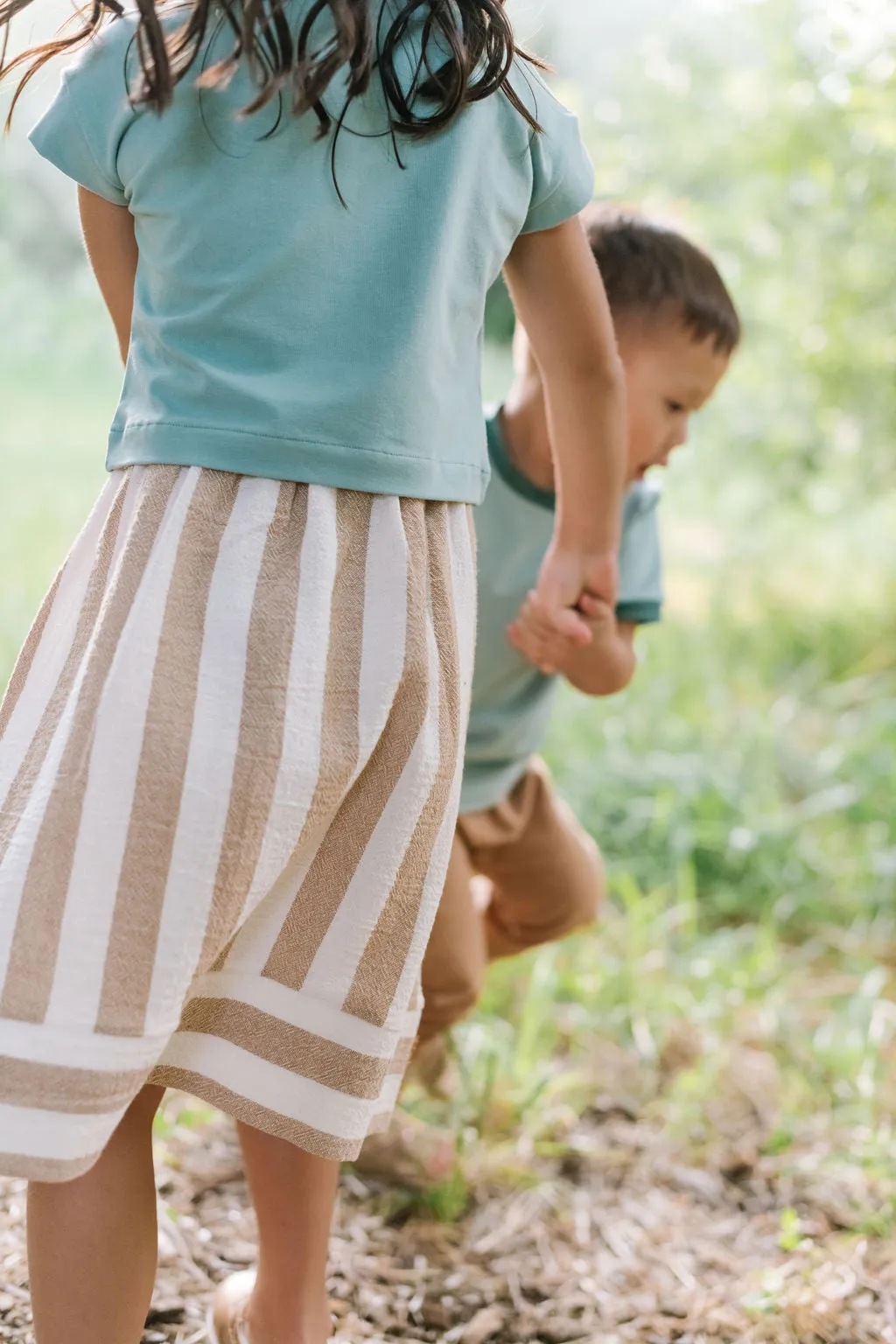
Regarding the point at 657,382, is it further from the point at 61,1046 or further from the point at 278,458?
the point at 61,1046

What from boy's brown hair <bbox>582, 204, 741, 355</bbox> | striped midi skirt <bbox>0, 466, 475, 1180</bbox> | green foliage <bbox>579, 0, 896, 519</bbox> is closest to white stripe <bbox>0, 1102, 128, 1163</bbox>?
striped midi skirt <bbox>0, 466, 475, 1180</bbox>

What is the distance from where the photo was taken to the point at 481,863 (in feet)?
6.22

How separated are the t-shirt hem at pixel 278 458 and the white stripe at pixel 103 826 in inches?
4.7

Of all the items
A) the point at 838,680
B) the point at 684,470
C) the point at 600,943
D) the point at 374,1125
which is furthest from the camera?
the point at 684,470

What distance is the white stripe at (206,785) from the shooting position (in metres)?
0.94

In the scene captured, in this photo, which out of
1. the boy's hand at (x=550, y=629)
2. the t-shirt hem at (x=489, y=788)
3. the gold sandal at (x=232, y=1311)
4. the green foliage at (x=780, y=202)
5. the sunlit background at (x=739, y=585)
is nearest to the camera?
the gold sandal at (x=232, y=1311)

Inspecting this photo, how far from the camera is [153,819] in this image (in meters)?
0.94

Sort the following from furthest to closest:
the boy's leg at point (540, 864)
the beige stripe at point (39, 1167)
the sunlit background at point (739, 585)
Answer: the sunlit background at point (739, 585) → the boy's leg at point (540, 864) → the beige stripe at point (39, 1167)

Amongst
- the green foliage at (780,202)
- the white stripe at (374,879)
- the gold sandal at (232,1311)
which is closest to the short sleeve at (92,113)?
the white stripe at (374,879)

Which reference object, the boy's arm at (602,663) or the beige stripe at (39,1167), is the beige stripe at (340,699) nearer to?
the beige stripe at (39,1167)

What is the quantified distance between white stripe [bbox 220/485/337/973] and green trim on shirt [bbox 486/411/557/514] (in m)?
0.74

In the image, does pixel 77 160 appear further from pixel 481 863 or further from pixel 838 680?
pixel 838 680

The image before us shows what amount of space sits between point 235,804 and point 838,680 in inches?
131

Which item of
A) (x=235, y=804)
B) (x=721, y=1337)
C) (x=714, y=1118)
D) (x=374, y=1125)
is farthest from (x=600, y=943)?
(x=235, y=804)
